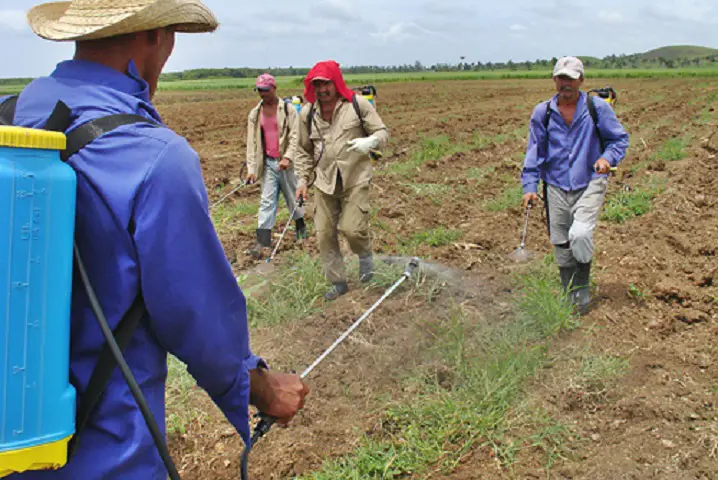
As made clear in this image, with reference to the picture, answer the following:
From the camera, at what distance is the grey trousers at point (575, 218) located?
183 inches

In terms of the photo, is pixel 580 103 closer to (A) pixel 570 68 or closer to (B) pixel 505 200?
(A) pixel 570 68

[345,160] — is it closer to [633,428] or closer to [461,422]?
[461,422]

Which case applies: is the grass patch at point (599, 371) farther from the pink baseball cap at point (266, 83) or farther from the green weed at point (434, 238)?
the pink baseball cap at point (266, 83)

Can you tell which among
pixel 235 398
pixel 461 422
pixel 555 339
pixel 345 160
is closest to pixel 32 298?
pixel 235 398

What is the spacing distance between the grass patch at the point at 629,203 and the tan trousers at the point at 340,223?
139 inches

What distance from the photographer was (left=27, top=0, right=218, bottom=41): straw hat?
1.46 m

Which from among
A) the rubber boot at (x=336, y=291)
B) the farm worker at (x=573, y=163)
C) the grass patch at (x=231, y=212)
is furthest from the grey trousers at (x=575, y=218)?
the grass patch at (x=231, y=212)

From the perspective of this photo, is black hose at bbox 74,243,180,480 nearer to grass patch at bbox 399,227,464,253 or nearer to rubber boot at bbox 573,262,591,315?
rubber boot at bbox 573,262,591,315

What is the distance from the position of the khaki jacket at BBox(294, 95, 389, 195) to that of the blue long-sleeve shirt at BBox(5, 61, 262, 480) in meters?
3.83

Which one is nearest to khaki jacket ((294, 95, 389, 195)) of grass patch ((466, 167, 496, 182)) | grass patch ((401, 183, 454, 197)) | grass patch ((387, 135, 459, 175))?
grass patch ((401, 183, 454, 197))

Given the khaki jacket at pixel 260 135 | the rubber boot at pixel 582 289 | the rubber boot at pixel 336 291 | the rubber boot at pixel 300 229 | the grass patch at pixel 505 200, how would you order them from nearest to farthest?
the rubber boot at pixel 582 289 → the rubber boot at pixel 336 291 → the khaki jacket at pixel 260 135 → the rubber boot at pixel 300 229 → the grass patch at pixel 505 200

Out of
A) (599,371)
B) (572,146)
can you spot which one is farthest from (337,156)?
(599,371)

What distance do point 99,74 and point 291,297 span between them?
4.04 m

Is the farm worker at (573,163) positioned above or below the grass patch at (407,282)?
above
